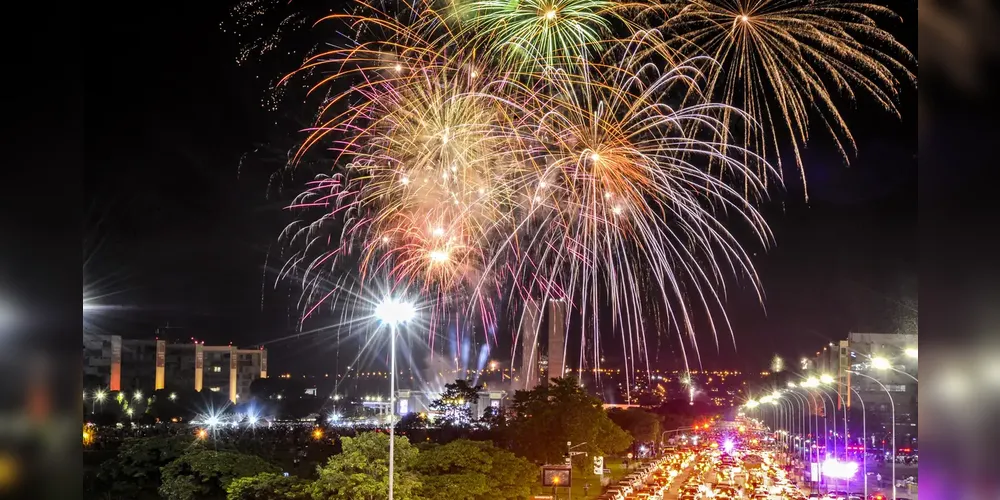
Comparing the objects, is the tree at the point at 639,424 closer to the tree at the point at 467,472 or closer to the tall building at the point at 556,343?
the tall building at the point at 556,343

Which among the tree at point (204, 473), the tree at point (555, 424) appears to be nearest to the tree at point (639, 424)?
the tree at point (555, 424)

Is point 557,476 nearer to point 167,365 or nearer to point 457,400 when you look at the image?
point 457,400

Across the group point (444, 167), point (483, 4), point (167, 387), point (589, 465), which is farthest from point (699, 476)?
point (167, 387)

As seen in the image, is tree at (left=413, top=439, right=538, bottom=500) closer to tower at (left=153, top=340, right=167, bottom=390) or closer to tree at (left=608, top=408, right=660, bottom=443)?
tree at (left=608, top=408, right=660, bottom=443)

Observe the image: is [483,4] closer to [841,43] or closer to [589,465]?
[841,43]
